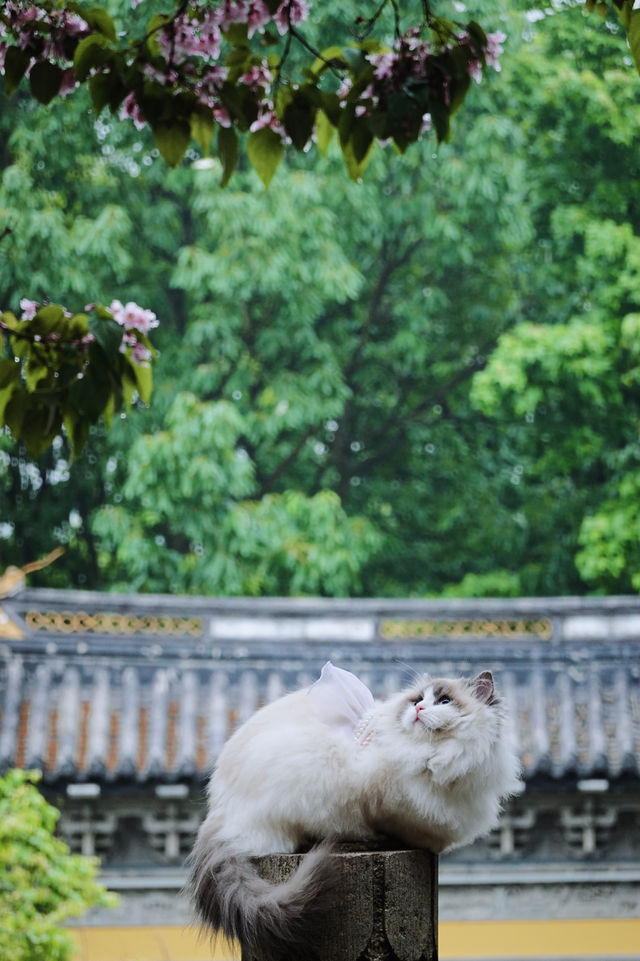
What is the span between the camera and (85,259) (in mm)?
10930

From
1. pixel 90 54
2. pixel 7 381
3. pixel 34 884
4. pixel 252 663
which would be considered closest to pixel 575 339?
pixel 252 663

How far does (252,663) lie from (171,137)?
569cm

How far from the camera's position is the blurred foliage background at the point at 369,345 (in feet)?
35.0

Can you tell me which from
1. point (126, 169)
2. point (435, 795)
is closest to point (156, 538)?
point (126, 169)

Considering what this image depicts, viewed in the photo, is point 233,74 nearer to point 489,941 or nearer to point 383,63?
point 383,63

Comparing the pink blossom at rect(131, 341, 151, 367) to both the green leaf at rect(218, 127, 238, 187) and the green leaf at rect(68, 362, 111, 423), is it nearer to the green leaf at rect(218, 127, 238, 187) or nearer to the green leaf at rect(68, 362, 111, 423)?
the green leaf at rect(68, 362, 111, 423)

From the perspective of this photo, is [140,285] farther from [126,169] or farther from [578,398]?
[578,398]

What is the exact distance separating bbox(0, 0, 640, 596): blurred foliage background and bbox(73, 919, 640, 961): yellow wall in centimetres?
417

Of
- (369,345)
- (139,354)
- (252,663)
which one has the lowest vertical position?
(252,663)

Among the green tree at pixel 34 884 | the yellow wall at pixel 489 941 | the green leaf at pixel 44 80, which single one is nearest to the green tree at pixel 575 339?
the yellow wall at pixel 489 941

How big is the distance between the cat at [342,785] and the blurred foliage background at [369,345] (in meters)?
8.32

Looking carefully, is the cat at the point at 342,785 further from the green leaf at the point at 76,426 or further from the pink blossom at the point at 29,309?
the pink blossom at the point at 29,309

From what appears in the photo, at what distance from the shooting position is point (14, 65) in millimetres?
1731

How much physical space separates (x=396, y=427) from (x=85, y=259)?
377cm
